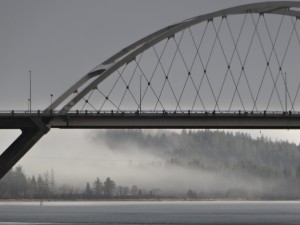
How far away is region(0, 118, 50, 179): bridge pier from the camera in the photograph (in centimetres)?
13412

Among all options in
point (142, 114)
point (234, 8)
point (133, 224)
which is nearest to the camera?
point (142, 114)

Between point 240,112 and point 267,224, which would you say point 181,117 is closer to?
point 240,112

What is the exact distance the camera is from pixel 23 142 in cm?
13462

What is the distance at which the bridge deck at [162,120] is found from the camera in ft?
435

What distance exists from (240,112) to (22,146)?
99.9 ft

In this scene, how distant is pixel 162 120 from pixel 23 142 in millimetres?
19559

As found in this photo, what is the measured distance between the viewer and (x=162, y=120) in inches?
5221

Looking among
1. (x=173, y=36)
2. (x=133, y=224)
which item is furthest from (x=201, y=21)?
(x=133, y=224)

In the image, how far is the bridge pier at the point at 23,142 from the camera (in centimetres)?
13412

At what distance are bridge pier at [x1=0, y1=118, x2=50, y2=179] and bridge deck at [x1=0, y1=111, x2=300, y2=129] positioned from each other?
2.73 feet

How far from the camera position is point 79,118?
133125 millimetres

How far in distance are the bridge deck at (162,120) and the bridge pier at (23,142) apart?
83cm


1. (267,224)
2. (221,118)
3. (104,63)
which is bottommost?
(267,224)

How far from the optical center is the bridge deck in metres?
133
